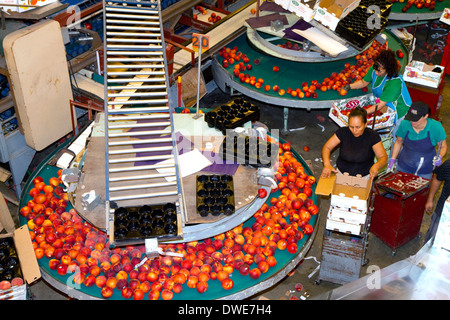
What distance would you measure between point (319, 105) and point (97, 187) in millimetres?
4141

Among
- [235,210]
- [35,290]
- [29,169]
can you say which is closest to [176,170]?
[235,210]

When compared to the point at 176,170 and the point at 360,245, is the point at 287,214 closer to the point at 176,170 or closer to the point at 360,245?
the point at 360,245

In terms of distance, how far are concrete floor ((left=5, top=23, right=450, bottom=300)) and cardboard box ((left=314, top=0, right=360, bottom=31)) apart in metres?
1.76

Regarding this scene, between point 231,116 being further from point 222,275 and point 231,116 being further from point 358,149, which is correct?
point 222,275

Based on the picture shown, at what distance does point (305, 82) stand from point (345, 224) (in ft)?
11.5

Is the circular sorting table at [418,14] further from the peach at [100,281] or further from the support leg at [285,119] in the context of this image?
the peach at [100,281]

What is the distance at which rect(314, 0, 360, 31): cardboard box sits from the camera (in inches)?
334

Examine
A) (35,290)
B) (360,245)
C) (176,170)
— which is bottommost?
(35,290)

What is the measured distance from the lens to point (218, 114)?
6.71 metres

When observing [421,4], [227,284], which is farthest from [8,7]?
[421,4]

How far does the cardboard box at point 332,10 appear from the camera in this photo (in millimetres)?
8484

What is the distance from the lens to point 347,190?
236 inches

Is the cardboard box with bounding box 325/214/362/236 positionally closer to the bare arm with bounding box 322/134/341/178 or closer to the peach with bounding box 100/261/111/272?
the bare arm with bounding box 322/134/341/178

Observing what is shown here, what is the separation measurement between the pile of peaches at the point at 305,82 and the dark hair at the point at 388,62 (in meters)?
1.38
